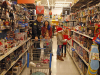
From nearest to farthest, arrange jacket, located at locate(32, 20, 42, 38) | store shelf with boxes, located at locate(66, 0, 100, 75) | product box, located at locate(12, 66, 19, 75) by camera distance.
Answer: store shelf with boxes, located at locate(66, 0, 100, 75), product box, located at locate(12, 66, 19, 75), jacket, located at locate(32, 20, 42, 38)

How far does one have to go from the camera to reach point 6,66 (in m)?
2.19

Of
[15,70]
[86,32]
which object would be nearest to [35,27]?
[15,70]

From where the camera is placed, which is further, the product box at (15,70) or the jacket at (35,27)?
the jacket at (35,27)

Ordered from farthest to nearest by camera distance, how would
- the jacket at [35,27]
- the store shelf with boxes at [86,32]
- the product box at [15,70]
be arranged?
the jacket at [35,27], the product box at [15,70], the store shelf with boxes at [86,32]

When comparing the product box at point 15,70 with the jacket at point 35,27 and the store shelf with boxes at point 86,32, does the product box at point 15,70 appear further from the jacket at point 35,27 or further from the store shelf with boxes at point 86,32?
the store shelf with boxes at point 86,32

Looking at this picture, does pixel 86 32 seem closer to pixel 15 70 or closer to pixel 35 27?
pixel 35 27

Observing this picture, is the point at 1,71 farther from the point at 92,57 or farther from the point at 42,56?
the point at 92,57

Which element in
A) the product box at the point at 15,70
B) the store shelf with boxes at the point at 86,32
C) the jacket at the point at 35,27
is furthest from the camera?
the jacket at the point at 35,27

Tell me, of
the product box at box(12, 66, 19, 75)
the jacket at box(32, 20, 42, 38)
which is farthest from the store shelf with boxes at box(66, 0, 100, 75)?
the product box at box(12, 66, 19, 75)

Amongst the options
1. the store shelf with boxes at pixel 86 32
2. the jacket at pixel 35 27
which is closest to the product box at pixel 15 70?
the jacket at pixel 35 27

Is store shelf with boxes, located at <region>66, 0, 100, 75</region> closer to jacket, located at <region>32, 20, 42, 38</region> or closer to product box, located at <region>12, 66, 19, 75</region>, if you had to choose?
jacket, located at <region>32, 20, 42, 38</region>

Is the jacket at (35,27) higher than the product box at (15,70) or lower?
higher

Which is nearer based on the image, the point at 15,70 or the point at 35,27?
the point at 15,70

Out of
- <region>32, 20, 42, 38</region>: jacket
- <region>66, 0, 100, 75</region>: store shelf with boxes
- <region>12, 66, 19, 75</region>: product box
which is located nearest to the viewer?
<region>66, 0, 100, 75</region>: store shelf with boxes
